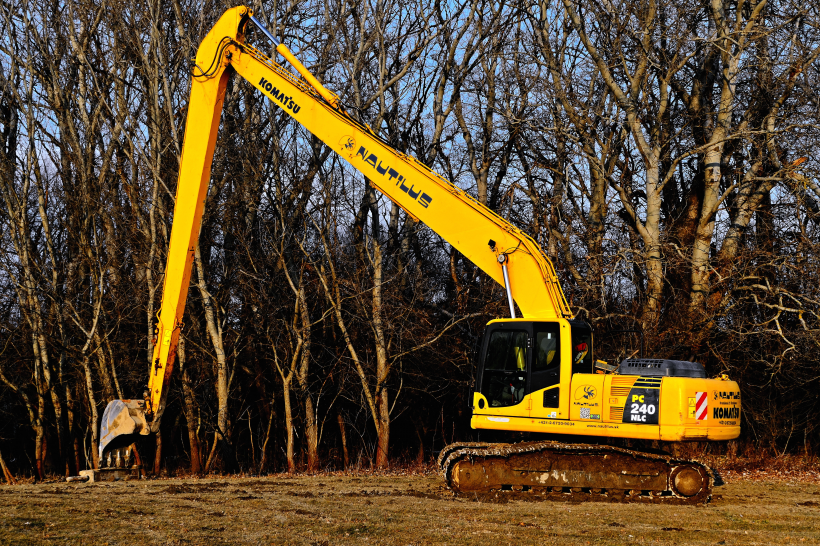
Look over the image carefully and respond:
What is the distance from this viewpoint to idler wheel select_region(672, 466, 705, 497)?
10.4 metres

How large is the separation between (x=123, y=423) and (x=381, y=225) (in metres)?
9.89

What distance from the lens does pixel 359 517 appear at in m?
8.58

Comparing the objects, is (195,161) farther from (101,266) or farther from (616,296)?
(616,296)

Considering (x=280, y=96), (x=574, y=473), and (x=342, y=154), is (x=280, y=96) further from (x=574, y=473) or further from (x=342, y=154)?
(x=574, y=473)

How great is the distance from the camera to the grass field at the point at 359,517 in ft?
24.2

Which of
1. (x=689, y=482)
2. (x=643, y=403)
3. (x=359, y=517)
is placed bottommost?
(x=359, y=517)

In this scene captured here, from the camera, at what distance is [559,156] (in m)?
19.2

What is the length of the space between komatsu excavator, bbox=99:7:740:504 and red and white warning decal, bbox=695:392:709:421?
1 cm

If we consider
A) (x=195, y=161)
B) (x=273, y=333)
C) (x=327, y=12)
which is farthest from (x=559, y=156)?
(x=195, y=161)

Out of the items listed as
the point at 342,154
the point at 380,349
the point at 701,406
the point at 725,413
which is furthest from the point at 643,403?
the point at 380,349

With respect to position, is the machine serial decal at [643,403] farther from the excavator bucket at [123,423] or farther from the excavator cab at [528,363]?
the excavator bucket at [123,423]

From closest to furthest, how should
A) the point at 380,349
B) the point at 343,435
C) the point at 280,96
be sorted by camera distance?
1. the point at 280,96
2. the point at 380,349
3. the point at 343,435

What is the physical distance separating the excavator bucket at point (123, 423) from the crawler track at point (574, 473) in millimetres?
4120

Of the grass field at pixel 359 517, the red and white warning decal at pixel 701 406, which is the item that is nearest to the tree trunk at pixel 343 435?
the grass field at pixel 359 517
